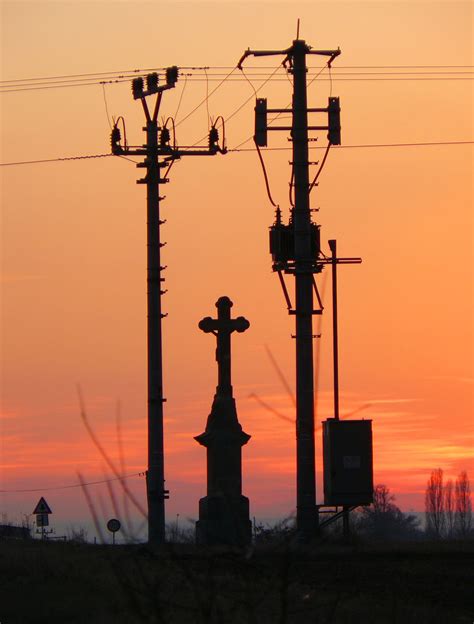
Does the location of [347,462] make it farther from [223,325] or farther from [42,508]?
[42,508]

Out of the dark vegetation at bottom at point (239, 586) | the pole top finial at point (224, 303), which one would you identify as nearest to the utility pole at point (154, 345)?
the pole top finial at point (224, 303)

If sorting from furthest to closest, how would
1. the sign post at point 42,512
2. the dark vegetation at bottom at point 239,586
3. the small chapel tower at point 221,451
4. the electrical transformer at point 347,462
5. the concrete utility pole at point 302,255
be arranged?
the sign post at point 42,512 < the concrete utility pole at point 302,255 < the small chapel tower at point 221,451 < the electrical transformer at point 347,462 < the dark vegetation at bottom at point 239,586

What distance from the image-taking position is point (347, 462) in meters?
28.0

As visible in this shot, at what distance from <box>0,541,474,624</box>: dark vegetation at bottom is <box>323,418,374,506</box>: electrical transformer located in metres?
5.58

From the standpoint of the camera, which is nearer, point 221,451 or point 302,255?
point 221,451

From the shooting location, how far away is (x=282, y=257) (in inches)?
1244

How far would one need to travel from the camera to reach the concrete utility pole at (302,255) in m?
30.6

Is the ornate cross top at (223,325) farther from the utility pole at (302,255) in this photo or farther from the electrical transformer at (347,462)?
the electrical transformer at (347,462)

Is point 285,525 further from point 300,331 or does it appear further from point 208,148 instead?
point 208,148

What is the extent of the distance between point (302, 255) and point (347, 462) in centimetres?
553

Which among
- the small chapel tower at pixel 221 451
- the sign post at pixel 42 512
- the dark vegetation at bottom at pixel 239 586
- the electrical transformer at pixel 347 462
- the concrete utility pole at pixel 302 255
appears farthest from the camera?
the sign post at pixel 42 512

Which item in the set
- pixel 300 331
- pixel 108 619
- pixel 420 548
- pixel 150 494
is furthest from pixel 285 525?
pixel 150 494

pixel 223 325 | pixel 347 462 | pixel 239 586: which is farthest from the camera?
pixel 223 325

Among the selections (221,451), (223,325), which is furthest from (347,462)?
(223,325)
